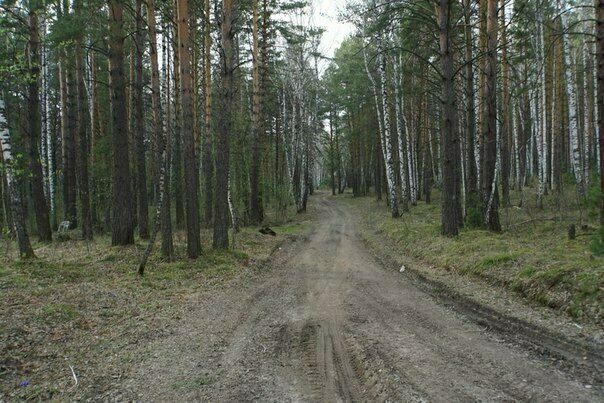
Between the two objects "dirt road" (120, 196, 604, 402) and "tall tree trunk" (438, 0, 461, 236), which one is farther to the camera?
"tall tree trunk" (438, 0, 461, 236)

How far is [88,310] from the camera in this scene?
23.5ft

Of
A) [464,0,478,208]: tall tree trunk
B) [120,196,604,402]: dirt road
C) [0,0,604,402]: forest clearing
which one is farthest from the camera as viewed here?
[464,0,478,208]: tall tree trunk

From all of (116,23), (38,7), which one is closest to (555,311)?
(116,23)

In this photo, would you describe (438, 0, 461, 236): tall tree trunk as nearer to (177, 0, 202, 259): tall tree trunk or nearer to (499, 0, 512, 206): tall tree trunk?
(499, 0, 512, 206): tall tree trunk

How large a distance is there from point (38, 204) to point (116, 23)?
7.31 metres

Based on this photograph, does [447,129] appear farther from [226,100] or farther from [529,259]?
[226,100]

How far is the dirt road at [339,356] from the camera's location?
13.1 ft

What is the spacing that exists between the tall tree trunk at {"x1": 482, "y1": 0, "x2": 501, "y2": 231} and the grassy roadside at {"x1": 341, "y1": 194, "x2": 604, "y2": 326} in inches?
34.7

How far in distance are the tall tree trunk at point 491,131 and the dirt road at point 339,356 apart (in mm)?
6278

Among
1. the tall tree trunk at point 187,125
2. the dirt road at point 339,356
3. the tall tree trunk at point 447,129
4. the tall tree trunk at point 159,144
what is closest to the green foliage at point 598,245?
the dirt road at point 339,356

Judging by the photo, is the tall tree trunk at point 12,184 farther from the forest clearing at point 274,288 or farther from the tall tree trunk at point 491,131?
the tall tree trunk at point 491,131

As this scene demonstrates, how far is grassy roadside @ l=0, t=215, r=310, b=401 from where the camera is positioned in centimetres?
483

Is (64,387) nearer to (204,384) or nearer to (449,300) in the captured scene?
(204,384)

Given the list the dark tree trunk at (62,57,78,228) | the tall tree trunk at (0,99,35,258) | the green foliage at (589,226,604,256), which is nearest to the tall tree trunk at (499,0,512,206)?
the green foliage at (589,226,604,256)
